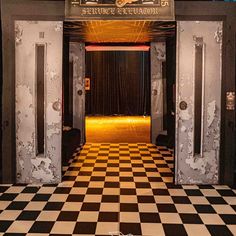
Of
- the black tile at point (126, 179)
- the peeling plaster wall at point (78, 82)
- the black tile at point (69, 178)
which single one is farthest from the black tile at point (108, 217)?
the peeling plaster wall at point (78, 82)

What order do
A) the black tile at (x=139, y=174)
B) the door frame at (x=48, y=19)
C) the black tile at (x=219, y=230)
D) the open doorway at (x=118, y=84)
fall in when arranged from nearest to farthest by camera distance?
the black tile at (x=219, y=230)
the door frame at (x=48, y=19)
the black tile at (x=139, y=174)
the open doorway at (x=118, y=84)

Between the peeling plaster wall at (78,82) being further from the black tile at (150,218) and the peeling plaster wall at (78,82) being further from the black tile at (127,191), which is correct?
the black tile at (150,218)

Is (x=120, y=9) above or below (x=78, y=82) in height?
above

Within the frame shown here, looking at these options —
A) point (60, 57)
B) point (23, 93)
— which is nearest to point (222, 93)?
point (60, 57)

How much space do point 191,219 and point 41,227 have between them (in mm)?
1520

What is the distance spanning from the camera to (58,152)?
5016 mm

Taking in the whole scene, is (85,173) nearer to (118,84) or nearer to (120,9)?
(120,9)

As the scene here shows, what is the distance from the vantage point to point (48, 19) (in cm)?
490

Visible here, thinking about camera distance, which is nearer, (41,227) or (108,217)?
(41,227)

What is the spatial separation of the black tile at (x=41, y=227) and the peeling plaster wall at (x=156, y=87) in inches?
192

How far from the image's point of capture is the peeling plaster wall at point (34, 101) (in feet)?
16.1

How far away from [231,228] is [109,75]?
12.4 metres

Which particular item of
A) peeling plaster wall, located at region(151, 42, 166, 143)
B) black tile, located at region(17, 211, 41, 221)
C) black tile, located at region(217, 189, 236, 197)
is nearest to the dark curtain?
peeling plaster wall, located at region(151, 42, 166, 143)

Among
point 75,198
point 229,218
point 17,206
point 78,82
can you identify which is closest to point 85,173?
point 75,198
